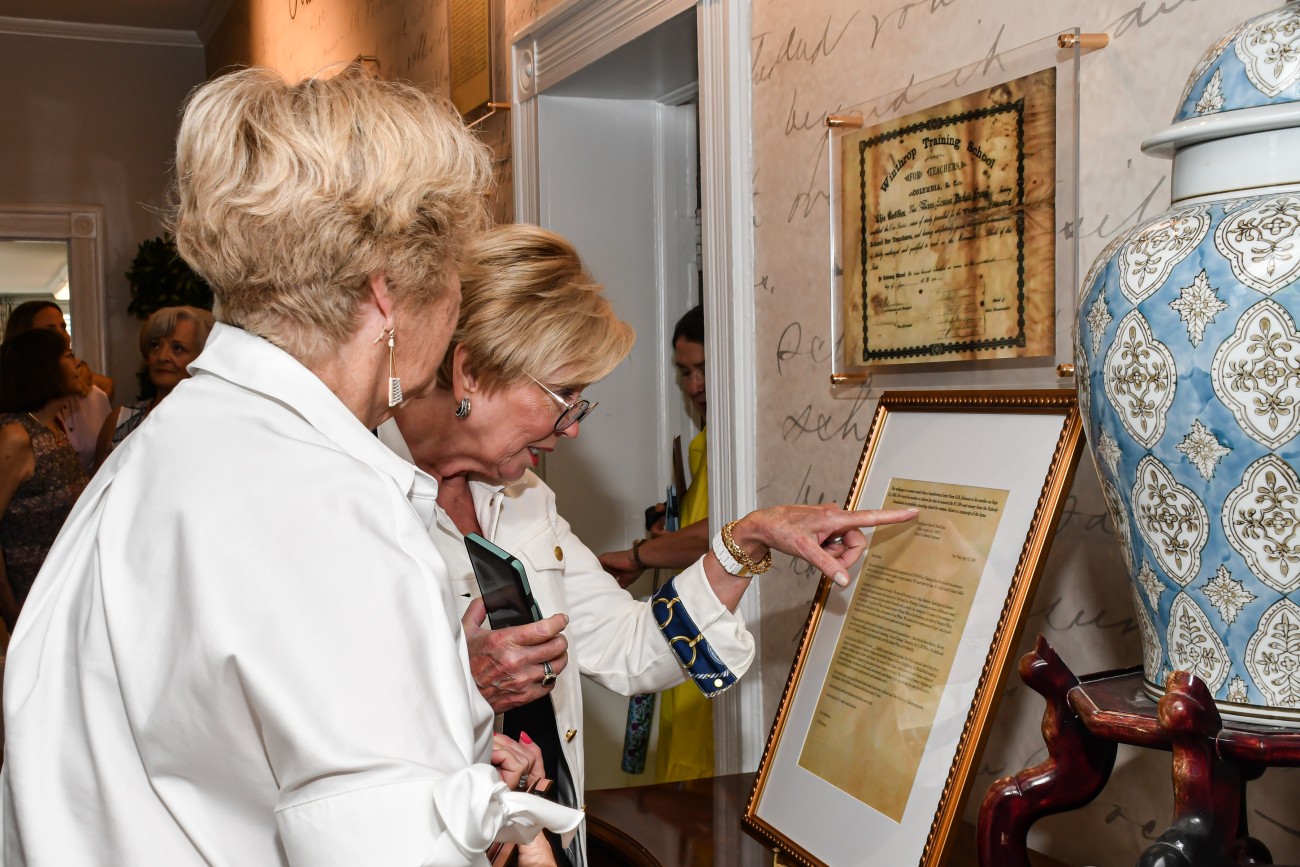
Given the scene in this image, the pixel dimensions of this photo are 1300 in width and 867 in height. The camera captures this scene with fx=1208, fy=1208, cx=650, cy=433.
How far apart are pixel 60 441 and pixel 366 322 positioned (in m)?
3.86

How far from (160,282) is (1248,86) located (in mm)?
7240

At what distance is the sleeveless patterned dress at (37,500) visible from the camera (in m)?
4.30

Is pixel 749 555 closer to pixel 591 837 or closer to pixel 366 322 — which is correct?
pixel 591 837

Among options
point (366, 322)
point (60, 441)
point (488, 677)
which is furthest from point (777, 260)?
point (60, 441)

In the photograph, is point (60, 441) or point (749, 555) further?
point (60, 441)

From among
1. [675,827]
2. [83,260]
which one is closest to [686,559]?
[675,827]

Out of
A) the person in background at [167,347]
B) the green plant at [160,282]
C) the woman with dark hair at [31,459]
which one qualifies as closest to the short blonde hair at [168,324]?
the person in background at [167,347]

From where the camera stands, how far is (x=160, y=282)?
7.21 m

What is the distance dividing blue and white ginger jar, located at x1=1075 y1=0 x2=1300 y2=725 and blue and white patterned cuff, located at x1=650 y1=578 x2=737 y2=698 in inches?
38.0

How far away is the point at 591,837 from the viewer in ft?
5.69

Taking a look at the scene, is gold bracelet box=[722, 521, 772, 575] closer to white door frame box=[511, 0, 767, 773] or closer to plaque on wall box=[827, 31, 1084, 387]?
plaque on wall box=[827, 31, 1084, 387]

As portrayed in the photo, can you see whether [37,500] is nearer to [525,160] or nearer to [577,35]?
[525,160]

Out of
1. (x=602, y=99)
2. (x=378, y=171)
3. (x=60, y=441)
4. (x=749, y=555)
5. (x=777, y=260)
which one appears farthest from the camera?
(x=60, y=441)
